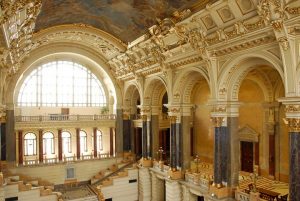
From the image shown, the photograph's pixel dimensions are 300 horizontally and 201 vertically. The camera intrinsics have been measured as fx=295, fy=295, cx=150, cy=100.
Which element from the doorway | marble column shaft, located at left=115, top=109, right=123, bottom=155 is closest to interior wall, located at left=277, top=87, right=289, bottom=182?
the doorway

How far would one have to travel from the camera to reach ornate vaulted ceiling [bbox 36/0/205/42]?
16.8m

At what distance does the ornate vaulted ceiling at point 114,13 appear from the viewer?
16828mm

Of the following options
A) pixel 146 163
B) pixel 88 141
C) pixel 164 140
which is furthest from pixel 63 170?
→ pixel 164 140

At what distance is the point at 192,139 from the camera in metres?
27.8

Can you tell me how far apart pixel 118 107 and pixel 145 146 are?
19.3 feet

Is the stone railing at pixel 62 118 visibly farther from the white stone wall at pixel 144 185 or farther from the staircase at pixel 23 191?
the white stone wall at pixel 144 185

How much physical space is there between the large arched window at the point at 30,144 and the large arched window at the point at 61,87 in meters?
3.09

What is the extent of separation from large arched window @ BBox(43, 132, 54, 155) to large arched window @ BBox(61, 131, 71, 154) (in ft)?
3.32

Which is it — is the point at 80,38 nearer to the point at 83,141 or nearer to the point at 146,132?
the point at 146,132

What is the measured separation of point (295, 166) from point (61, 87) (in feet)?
76.4

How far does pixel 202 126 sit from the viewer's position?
2664 centimetres

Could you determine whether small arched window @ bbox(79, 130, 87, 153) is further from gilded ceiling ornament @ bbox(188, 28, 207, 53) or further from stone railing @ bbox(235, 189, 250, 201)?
stone railing @ bbox(235, 189, 250, 201)

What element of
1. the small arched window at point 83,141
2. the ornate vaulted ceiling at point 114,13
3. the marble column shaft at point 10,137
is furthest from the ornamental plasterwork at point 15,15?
the small arched window at point 83,141

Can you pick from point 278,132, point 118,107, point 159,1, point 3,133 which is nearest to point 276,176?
point 278,132
